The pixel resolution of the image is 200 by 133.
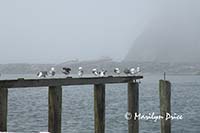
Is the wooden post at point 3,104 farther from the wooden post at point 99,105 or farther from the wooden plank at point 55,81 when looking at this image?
the wooden post at point 99,105

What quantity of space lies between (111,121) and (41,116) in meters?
8.12

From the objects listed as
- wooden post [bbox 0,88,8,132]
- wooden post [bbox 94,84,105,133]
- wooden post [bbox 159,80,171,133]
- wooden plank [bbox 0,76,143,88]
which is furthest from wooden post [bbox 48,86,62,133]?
wooden post [bbox 159,80,171,133]

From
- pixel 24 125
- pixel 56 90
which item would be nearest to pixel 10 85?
pixel 56 90

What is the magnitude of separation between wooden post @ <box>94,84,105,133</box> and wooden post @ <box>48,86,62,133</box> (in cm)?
199

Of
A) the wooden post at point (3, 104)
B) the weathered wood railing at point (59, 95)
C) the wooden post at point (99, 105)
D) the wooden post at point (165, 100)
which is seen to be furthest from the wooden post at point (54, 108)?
the wooden post at point (165, 100)

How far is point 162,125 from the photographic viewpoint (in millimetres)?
16375

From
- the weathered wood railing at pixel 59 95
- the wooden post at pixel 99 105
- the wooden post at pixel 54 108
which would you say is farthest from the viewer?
the wooden post at pixel 99 105

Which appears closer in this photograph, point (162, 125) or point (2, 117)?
point (2, 117)

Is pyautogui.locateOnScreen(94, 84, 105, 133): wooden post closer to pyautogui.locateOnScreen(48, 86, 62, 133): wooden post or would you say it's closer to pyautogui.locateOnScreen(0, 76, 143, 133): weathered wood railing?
pyautogui.locateOnScreen(0, 76, 143, 133): weathered wood railing

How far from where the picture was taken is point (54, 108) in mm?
13844

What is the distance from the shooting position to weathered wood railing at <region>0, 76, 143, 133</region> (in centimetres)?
1252

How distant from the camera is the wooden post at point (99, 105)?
15.4 m

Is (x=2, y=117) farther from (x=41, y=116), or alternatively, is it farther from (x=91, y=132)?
(x=41, y=116)

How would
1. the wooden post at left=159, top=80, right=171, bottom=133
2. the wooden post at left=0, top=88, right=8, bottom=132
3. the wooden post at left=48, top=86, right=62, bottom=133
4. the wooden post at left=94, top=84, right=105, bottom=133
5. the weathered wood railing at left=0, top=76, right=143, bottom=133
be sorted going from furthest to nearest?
the wooden post at left=159, top=80, right=171, bottom=133 < the wooden post at left=94, top=84, right=105, bottom=133 < the wooden post at left=48, top=86, right=62, bottom=133 < the weathered wood railing at left=0, top=76, right=143, bottom=133 < the wooden post at left=0, top=88, right=8, bottom=132
